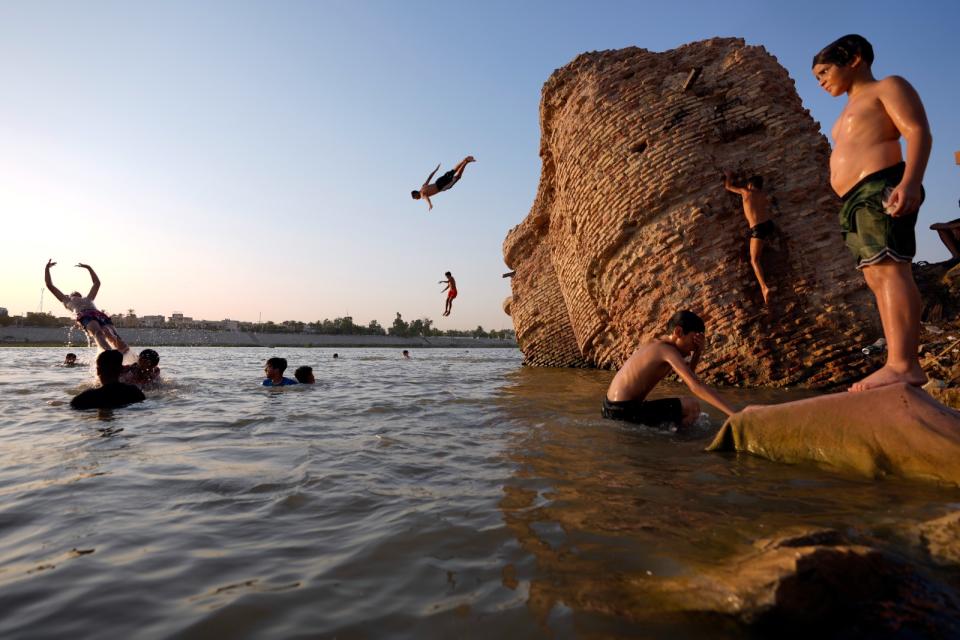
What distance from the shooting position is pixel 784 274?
296 inches

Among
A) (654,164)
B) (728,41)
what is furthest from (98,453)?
(728,41)

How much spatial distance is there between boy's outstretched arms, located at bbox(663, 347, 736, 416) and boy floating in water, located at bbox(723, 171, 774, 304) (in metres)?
3.61

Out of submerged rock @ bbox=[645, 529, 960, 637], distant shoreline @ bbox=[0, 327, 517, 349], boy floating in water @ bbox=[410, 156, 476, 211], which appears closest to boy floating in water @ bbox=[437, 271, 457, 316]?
boy floating in water @ bbox=[410, 156, 476, 211]

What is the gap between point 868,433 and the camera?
2848mm

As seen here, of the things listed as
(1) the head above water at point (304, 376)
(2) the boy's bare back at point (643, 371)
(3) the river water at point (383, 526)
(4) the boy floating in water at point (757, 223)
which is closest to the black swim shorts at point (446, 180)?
(1) the head above water at point (304, 376)

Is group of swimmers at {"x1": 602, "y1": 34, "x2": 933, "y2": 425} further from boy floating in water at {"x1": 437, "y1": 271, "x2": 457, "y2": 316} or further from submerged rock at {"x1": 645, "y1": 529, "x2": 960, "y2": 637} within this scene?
boy floating in water at {"x1": 437, "y1": 271, "x2": 457, "y2": 316}

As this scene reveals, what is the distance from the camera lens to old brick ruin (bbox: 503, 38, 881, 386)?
7.32 m

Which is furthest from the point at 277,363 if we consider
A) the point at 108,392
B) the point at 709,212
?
the point at 709,212

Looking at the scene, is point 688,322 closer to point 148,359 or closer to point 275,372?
point 275,372

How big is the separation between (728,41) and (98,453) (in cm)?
1101

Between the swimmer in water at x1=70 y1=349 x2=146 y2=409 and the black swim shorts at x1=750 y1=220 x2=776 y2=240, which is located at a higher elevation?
the black swim shorts at x1=750 y1=220 x2=776 y2=240

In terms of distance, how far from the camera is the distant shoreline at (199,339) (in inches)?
1683

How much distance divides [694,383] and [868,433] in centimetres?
127

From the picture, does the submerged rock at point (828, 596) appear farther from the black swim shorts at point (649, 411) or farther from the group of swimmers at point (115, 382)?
the group of swimmers at point (115, 382)
